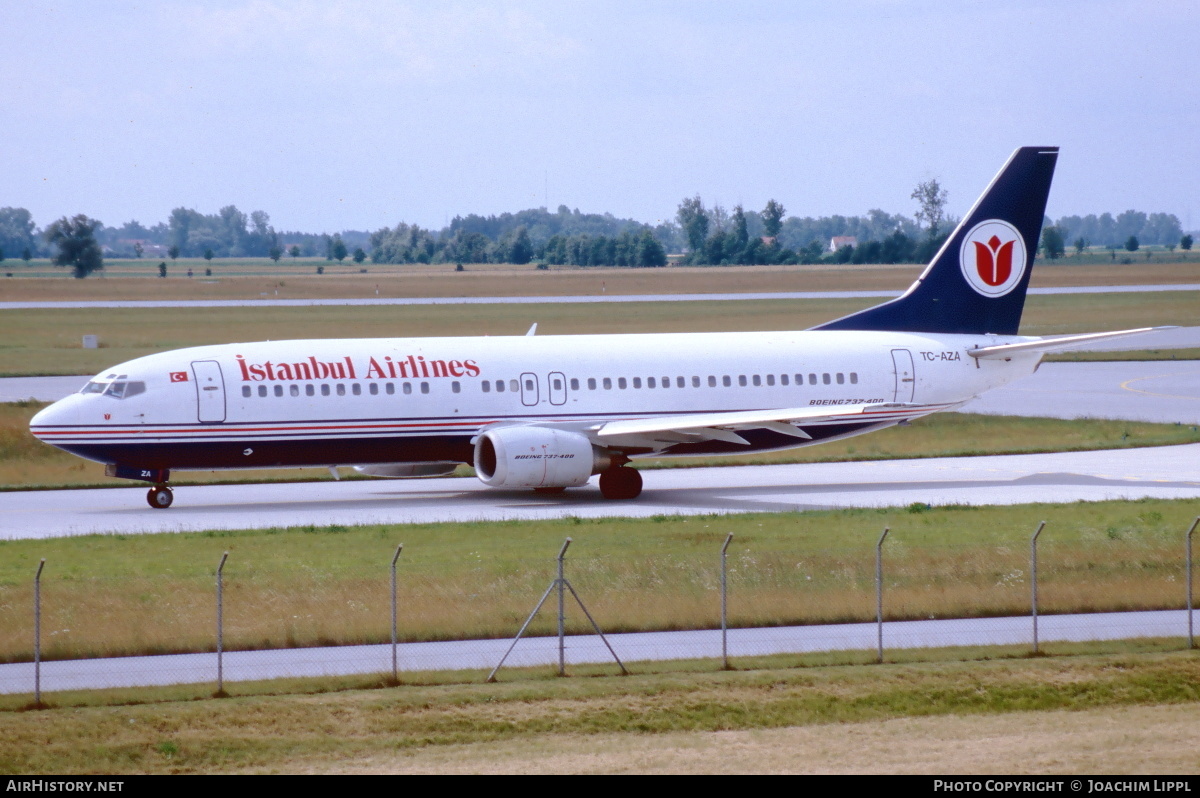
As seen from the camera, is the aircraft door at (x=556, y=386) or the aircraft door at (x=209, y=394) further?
the aircraft door at (x=556, y=386)

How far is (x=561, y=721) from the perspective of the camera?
62.8 feet

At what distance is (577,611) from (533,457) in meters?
12.3

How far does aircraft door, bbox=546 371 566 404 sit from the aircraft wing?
1.14 meters

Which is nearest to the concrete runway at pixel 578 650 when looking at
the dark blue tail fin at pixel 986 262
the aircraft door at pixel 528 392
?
the aircraft door at pixel 528 392

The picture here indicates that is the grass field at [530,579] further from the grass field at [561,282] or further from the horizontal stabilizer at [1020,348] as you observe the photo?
the grass field at [561,282]

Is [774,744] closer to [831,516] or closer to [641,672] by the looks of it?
[641,672]

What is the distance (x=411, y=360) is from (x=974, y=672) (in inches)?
782

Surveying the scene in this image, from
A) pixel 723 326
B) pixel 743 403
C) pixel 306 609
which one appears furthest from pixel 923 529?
pixel 723 326

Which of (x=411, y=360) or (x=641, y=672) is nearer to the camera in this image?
(x=641, y=672)

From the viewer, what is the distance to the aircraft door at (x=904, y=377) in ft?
135

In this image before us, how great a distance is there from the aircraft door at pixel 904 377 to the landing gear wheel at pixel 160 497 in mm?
18542

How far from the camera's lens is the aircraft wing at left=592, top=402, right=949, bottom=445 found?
3731cm

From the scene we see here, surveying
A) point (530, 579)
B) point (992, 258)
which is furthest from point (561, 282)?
point (530, 579)

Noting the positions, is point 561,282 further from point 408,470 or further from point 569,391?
point 569,391
